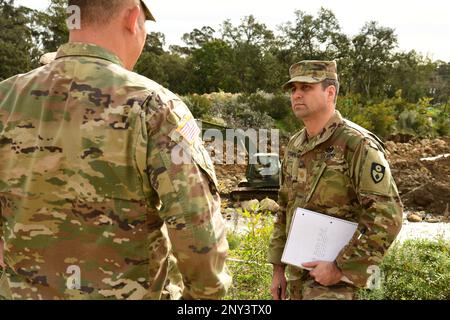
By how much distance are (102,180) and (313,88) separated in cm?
172

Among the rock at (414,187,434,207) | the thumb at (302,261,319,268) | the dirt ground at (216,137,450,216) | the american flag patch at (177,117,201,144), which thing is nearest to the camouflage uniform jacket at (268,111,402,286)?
the thumb at (302,261,319,268)

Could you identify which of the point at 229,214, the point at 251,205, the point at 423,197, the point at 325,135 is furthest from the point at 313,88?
the point at 423,197

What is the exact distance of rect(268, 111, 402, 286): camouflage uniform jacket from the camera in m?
2.42

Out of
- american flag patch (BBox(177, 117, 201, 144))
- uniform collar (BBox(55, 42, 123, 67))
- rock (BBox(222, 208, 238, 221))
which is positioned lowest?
rock (BBox(222, 208, 238, 221))

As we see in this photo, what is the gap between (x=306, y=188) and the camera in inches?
108

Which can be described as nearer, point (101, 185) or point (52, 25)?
point (101, 185)

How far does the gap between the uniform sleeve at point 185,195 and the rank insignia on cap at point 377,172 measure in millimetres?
1192

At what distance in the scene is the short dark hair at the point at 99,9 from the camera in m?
1.57

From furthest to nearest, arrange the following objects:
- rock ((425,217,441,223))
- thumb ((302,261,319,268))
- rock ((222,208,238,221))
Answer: rock ((425,217,441,223)) < rock ((222,208,238,221)) < thumb ((302,261,319,268))

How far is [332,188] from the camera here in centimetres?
263

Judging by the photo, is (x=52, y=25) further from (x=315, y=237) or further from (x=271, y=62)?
(x=315, y=237)

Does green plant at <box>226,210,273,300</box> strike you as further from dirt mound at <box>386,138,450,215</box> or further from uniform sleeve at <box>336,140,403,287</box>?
dirt mound at <box>386,138,450,215</box>

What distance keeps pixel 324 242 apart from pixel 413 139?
23.3m
